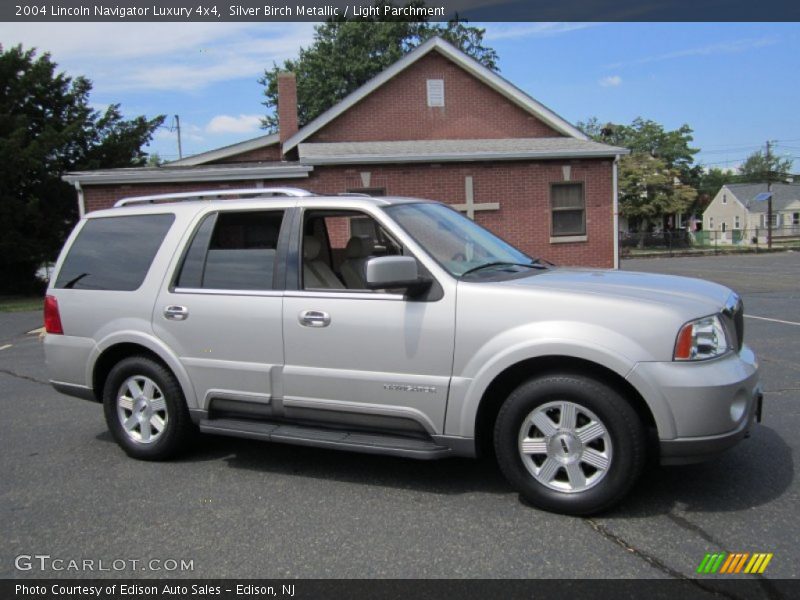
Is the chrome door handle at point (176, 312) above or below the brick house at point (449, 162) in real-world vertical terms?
below

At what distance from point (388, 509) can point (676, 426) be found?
1.62 meters

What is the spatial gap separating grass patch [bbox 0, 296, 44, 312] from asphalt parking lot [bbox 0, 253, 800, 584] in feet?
49.5

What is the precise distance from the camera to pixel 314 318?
4.11m

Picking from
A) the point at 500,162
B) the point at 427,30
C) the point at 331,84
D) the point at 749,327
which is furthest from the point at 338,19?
the point at 749,327

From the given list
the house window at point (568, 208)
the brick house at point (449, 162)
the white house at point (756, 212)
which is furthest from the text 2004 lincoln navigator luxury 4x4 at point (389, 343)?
the white house at point (756, 212)

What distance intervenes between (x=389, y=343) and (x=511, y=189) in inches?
510

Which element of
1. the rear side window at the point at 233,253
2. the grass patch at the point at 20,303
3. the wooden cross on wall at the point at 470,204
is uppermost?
the wooden cross on wall at the point at 470,204

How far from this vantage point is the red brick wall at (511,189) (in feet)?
51.5

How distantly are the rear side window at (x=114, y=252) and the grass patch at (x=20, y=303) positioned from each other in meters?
15.0

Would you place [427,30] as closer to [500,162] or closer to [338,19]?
[338,19]

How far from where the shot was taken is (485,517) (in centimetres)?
365

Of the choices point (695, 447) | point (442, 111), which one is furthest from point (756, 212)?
point (695, 447)

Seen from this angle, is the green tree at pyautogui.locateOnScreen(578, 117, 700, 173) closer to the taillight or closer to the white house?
the white house

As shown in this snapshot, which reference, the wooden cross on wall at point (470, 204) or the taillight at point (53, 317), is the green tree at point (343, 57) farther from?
the taillight at point (53, 317)
